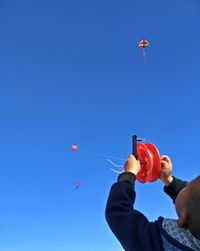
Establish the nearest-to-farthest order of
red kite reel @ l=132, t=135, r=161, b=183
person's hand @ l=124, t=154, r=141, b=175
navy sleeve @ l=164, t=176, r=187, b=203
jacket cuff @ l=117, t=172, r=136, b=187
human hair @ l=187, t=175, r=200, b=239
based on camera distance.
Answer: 1. human hair @ l=187, t=175, r=200, b=239
2. jacket cuff @ l=117, t=172, r=136, b=187
3. person's hand @ l=124, t=154, r=141, b=175
4. red kite reel @ l=132, t=135, r=161, b=183
5. navy sleeve @ l=164, t=176, r=187, b=203

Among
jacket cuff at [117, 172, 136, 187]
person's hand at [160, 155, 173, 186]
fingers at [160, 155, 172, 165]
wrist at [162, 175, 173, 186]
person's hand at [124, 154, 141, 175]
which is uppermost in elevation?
fingers at [160, 155, 172, 165]

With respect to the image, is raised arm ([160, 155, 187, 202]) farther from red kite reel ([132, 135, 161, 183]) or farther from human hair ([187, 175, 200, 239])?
human hair ([187, 175, 200, 239])

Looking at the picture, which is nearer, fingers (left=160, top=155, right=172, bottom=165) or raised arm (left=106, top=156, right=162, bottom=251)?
raised arm (left=106, top=156, right=162, bottom=251)

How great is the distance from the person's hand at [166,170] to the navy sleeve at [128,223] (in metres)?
0.67

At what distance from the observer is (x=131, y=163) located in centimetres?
264

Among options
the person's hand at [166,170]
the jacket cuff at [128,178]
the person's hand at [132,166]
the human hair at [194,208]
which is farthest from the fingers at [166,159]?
the human hair at [194,208]

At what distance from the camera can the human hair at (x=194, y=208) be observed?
1.85m

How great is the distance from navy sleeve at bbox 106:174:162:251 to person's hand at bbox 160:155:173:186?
0.67m

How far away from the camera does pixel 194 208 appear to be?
1.85 m

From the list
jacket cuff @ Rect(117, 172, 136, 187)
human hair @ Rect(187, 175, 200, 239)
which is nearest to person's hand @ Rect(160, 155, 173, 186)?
jacket cuff @ Rect(117, 172, 136, 187)

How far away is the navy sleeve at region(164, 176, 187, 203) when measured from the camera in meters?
3.01

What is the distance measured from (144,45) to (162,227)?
9.54 meters

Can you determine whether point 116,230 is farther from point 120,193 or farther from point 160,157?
point 160,157

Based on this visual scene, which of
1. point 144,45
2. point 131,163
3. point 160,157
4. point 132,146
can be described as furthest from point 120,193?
point 144,45
